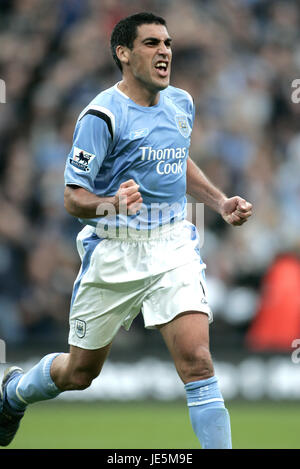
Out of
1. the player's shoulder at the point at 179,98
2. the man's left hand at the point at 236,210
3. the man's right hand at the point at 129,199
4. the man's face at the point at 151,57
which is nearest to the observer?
the man's right hand at the point at 129,199

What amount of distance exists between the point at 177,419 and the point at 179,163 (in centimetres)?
412

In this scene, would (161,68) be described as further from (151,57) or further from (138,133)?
(138,133)

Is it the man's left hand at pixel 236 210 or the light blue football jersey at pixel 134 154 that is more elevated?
the light blue football jersey at pixel 134 154

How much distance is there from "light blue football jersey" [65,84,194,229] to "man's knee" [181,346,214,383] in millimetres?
858

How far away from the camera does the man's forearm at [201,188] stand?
6070 mm

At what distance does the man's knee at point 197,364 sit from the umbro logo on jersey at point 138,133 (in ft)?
4.08

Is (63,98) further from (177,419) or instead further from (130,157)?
(130,157)

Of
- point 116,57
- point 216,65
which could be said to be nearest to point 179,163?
point 116,57

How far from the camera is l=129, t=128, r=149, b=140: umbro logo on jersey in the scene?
5645 mm

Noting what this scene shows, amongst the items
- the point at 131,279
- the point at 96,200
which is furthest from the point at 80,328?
the point at 96,200

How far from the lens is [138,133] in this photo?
5.66 meters

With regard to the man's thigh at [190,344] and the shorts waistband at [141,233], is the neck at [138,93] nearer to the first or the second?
the shorts waistband at [141,233]

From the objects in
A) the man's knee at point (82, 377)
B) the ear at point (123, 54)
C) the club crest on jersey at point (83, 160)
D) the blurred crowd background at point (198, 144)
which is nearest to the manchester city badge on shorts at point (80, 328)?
the man's knee at point (82, 377)

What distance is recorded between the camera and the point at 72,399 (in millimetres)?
10023
